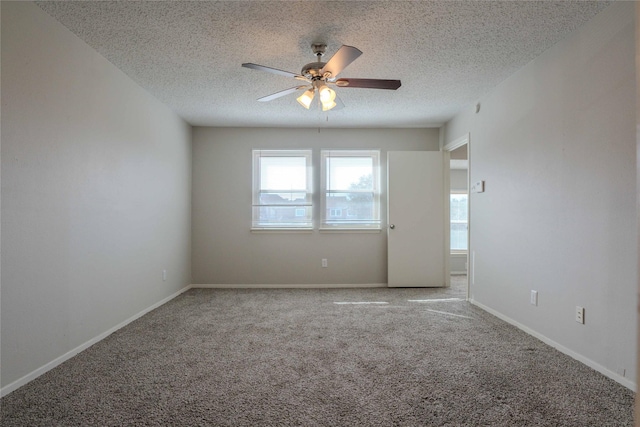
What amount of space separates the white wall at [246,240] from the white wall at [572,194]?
2.01m

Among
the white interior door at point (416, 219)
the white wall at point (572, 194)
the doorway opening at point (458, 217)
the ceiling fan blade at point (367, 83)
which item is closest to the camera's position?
the white wall at point (572, 194)

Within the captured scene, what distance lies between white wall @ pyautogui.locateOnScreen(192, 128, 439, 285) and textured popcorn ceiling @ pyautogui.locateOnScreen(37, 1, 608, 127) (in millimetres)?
1291

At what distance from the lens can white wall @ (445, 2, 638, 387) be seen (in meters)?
2.20

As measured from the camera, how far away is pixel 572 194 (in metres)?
2.61

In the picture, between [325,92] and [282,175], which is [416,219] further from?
[325,92]

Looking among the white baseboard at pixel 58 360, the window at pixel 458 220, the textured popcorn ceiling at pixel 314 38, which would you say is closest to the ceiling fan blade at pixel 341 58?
the textured popcorn ceiling at pixel 314 38

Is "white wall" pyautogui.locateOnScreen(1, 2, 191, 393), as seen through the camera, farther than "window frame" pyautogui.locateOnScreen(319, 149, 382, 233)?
No

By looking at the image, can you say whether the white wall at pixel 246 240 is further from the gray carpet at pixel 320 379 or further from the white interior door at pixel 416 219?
the gray carpet at pixel 320 379

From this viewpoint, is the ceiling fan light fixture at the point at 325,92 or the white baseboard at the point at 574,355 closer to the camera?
the white baseboard at the point at 574,355

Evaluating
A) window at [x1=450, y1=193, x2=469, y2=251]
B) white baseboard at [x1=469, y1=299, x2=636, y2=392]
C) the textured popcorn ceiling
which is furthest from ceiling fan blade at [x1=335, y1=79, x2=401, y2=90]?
window at [x1=450, y1=193, x2=469, y2=251]

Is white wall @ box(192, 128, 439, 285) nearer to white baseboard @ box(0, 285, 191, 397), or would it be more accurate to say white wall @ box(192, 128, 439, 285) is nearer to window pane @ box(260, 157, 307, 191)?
window pane @ box(260, 157, 307, 191)

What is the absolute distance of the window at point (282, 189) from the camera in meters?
5.35

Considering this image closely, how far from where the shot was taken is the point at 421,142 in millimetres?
5438

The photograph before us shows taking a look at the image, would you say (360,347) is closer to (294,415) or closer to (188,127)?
(294,415)
